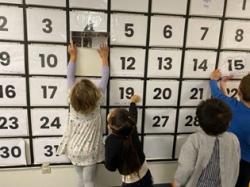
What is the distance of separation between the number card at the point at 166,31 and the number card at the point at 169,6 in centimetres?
4

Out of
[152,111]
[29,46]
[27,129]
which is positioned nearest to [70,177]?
[27,129]

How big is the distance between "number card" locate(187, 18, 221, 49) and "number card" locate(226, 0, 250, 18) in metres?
0.10

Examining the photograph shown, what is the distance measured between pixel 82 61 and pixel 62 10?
1.09ft

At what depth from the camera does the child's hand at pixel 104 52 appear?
5.67ft

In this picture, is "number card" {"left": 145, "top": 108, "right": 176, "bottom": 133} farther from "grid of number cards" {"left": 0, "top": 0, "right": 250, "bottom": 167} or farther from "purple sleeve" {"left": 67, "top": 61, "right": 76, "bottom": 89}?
"purple sleeve" {"left": 67, "top": 61, "right": 76, "bottom": 89}

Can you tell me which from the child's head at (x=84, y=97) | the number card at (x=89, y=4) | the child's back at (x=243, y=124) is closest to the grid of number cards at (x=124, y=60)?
the number card at (x=89, y=4)

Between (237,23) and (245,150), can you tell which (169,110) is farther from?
(237,23)

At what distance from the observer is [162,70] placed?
6.06 ft

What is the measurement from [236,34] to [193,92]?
0.49 m

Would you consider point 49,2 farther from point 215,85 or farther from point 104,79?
point 215,85

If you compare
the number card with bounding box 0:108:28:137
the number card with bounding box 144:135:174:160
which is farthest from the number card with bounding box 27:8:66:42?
the number card with bounding box 144:135:174:160

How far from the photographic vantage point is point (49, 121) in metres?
1.82

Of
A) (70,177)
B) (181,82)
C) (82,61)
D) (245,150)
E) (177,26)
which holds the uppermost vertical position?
(177,26)

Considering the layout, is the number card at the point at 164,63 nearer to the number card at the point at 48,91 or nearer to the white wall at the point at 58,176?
the number card at the point at 48,91
